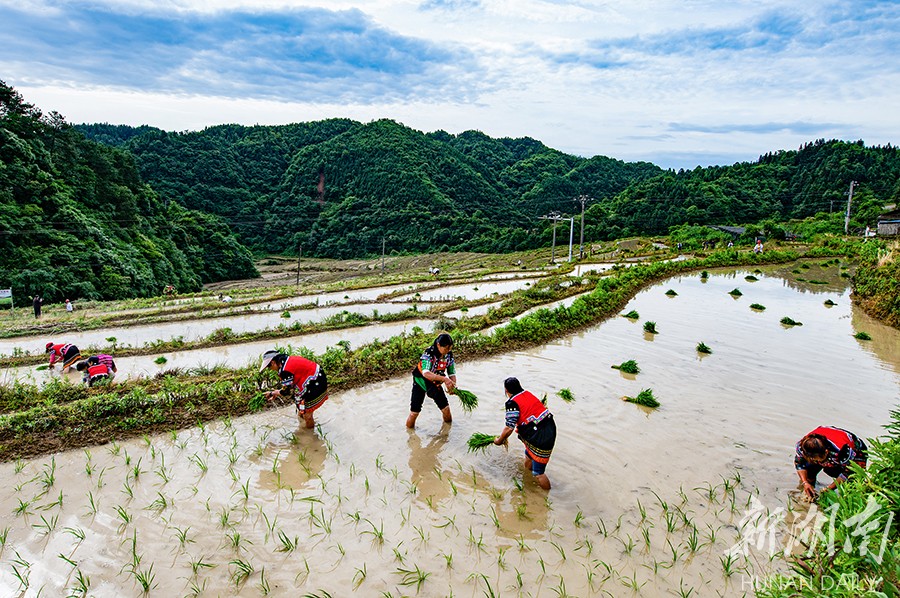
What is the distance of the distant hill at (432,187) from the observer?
71.9 metres

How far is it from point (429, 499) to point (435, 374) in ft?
6.49

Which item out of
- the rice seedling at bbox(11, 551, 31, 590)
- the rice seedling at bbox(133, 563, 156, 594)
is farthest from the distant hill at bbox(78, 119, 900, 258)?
the rice seedling at bbox(11, 551, 31, 590)

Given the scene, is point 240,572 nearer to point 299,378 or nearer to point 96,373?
point 299,378

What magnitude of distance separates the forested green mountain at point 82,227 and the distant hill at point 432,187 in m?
26.7

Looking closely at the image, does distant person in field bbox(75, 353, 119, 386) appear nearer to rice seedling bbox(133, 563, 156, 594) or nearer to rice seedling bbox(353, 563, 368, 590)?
rice seedling bbox(133, 563, 156, 594)

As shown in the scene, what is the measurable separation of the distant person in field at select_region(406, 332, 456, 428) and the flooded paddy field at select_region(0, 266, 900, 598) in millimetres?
564

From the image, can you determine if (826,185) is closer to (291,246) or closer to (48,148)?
(291,246)

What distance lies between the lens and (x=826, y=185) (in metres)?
72.6

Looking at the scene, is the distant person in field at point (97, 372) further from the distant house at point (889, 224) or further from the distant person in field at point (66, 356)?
the distant house at point (889, 224)

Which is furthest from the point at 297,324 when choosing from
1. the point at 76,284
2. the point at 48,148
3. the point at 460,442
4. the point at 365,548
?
the point at 48,148

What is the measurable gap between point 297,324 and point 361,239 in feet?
222

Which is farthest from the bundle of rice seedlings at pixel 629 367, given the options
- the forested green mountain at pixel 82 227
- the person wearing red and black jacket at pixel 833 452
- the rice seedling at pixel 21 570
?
the forested green mountain at pixel 82 227

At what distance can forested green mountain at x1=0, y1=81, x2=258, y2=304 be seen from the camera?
34156 mm

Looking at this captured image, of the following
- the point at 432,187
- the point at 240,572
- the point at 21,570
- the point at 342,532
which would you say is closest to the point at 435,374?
the point at 342,532
